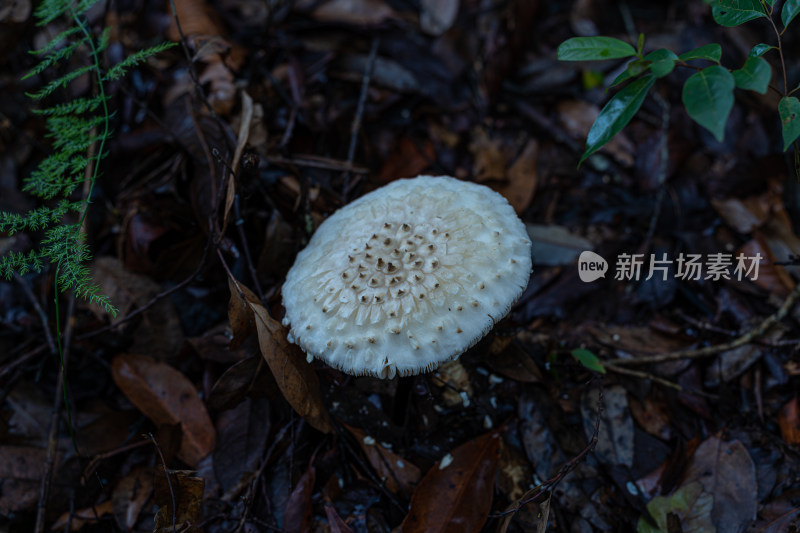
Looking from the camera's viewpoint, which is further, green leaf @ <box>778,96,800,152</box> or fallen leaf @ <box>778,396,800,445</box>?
fallen leaf @ <box>778,396,800,445</box>

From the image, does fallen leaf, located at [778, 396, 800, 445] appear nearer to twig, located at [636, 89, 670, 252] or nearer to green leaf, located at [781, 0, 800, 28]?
twig, located at [636, 89, 670, 252]

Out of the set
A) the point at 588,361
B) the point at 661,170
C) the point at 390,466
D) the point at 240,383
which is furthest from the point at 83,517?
the point at 661,170

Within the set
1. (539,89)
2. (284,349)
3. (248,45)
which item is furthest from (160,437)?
(539,89)

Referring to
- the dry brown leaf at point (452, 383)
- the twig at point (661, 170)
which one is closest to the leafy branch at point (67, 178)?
the dry brown leaf at point (452, 383)

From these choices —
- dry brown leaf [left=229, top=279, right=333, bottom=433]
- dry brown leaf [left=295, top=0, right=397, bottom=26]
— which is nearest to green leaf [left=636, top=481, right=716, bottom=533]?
dry brown leaf [left=229, top=279, right=333, bottom=433]

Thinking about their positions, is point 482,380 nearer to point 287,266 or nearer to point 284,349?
point 284,349
